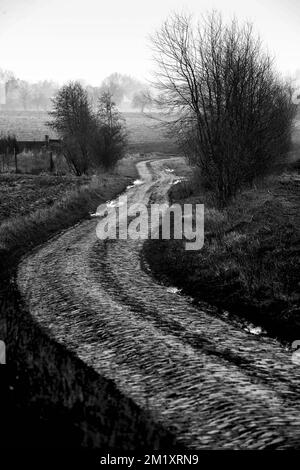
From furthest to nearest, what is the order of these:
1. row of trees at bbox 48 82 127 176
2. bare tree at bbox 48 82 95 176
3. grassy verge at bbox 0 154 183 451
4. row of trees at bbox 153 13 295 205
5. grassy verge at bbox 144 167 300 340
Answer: row of trees at bbox 48 82 127 176 → bare tree at bbox 48 82 95 176 → row of trees at bbox 153 13 295 205 → grassy verge at bbox 144 167 300 340 → grassy verge at bbox 0 154 183 451

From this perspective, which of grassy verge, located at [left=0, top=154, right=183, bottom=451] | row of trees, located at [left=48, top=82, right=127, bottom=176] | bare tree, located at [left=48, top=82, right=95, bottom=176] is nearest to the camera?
grassy verge, located at [left=0, top=154, right=183, bottom=451]

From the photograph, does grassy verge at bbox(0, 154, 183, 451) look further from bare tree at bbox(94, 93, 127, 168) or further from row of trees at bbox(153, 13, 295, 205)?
bare tree at bbox(94, 93, 127, 168)

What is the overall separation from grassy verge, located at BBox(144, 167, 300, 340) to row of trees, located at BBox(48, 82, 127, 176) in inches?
812

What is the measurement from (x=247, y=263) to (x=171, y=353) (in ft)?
16.5

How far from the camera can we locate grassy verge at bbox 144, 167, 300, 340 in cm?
982

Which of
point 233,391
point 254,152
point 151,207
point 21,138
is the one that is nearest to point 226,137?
point 254,152

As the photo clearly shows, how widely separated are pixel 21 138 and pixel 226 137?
5386cm

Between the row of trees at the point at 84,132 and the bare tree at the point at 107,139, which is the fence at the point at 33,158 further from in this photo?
the bare tree at the point at 107,139

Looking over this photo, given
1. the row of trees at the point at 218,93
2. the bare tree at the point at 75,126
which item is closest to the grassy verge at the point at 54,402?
the row of trees at the point at 218,93

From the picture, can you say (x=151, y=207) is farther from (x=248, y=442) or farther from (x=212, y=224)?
(x=248, y=442)

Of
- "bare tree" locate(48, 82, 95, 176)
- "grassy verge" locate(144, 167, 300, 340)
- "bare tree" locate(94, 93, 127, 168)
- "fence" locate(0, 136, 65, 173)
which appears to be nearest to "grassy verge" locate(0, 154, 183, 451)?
"grassy verge" locate(144, 167, 300, 340)

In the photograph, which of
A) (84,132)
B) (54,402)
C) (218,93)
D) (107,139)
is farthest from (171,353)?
(107,139)

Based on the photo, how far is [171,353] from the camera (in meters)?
7.88

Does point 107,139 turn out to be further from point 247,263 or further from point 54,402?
point 54,402
